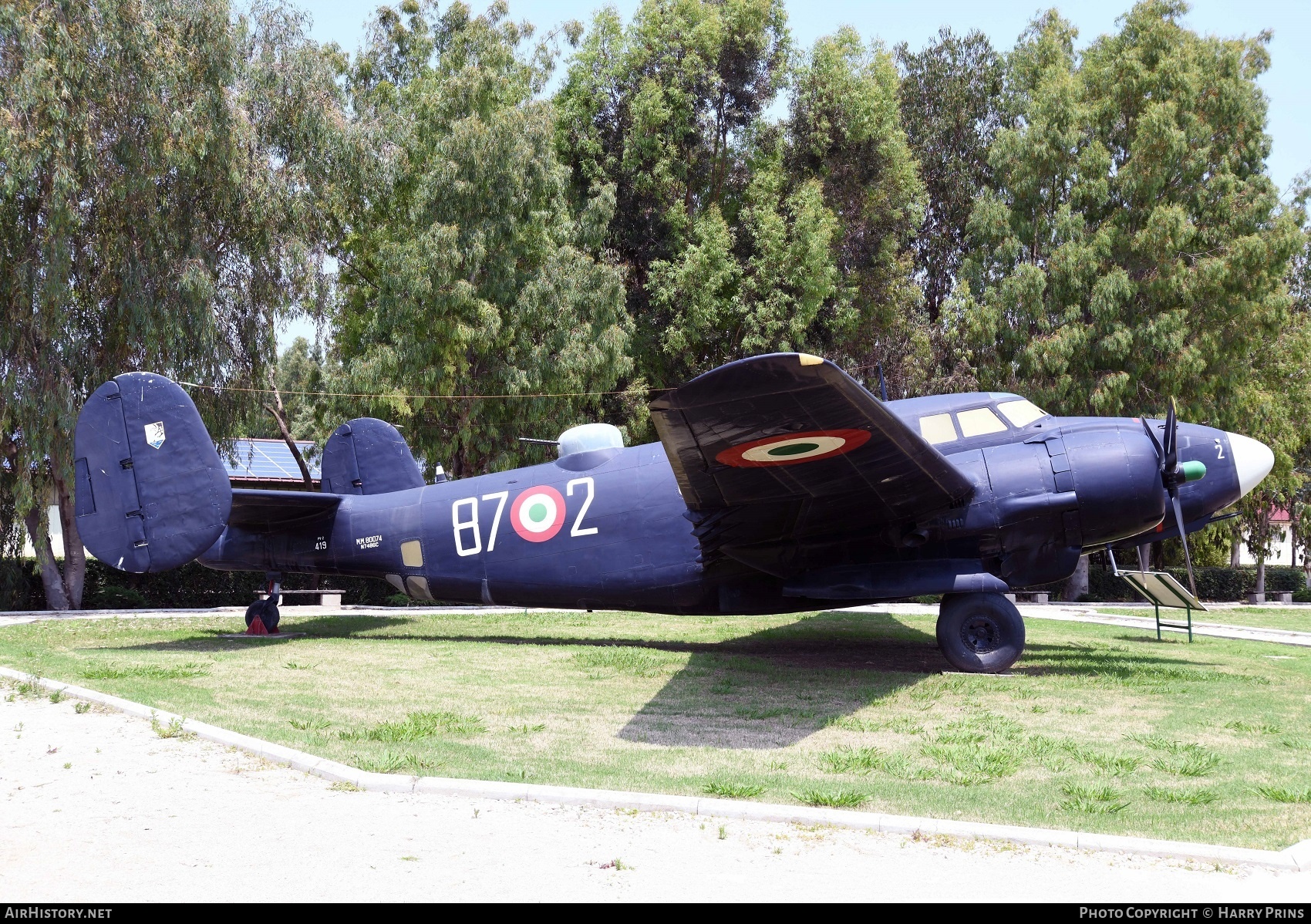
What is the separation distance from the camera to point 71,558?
23750 mm

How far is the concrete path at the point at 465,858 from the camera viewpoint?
464 centimetres

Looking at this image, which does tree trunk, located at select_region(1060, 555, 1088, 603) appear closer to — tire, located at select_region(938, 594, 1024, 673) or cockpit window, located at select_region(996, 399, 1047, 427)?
cockpit window, located at select_region(996, 399, 1047, 427)

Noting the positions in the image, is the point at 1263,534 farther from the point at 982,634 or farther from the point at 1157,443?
the point at 982,634

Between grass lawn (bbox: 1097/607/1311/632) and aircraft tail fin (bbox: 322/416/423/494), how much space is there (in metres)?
18.2

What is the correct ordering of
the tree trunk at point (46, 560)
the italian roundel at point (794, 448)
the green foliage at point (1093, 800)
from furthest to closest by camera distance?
the tree trunk at point (46, 560), the italian roundel at point (794, 448), the green foliage at point (1093, 800)

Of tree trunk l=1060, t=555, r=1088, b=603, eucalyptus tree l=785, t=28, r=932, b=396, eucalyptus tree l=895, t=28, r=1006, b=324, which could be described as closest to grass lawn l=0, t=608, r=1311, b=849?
tree trunk l=1060, t=555, r=1088, b=603

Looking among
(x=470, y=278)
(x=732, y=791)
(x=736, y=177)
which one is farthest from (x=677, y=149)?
(x=732, y=791)

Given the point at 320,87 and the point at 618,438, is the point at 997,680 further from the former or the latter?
the point at 320,87

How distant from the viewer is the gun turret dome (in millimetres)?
14609

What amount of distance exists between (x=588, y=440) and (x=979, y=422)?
5610 millimetres

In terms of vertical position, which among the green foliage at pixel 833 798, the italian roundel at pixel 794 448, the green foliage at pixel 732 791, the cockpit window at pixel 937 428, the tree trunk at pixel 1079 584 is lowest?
the tree trunk at pixel 1079 584

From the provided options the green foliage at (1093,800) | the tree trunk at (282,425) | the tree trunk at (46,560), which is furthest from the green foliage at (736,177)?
the green foliage at (1093,800)

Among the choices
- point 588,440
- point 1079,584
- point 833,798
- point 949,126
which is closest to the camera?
point 833,798

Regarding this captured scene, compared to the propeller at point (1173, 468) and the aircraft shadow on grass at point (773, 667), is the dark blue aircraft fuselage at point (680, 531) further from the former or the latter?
the aircraft shadow on grass at point (773, 667)
